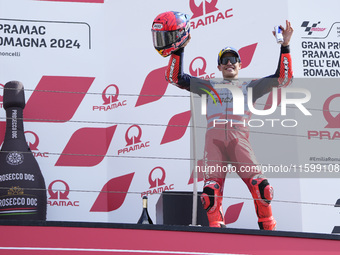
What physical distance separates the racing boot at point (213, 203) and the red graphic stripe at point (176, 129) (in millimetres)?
1054

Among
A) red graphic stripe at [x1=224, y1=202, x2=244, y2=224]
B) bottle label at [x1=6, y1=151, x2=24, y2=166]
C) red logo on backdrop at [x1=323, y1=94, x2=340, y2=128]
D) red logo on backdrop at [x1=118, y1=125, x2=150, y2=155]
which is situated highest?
red logo on backdrop at [x1=323, y1=94, x2=340, y2=128]

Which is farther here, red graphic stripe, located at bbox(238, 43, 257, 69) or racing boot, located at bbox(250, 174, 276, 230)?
red graphic stripe, located at bbox(238, 43, 257, 69)

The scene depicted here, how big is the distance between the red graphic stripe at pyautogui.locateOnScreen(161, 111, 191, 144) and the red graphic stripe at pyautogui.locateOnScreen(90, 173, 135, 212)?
0.27 metres

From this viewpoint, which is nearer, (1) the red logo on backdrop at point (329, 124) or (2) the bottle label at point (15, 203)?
(2) the bottle label at point (15, 203)

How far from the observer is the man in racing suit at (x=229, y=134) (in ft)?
8.21

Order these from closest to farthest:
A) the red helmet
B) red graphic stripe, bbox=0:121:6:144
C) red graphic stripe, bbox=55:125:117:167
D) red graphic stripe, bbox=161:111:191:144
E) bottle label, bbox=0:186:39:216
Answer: the red helmet → bottle label, bbox=0:186:39:216 → red graphic stripe, bbox=0:121:6:144 → red graphic stripe, bbox=55:125:117:167 → red graphic stripe, bbox=161:111:191:144

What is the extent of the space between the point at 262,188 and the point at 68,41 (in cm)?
153

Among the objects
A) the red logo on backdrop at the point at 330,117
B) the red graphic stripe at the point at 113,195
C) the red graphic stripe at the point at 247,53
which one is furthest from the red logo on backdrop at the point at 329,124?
the red graphic stripe at the point at 113,195

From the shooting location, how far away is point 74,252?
82.4 inches

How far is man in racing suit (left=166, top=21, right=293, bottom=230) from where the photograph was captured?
250cm

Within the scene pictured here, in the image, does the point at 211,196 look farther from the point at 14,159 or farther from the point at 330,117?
the point at 330,117

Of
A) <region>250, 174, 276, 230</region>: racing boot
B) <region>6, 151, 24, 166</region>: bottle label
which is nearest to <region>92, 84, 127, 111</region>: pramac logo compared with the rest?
<region>6, 151, 24, 166</region>: bottle label

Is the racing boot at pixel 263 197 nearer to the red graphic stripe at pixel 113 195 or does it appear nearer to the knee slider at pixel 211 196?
the knee slider at pixel 211 196

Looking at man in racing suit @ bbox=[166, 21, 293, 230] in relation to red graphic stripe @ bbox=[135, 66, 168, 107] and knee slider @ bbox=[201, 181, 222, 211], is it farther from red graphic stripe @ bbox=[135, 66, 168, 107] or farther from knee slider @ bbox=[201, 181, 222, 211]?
red graphic stripe @ bbox=[135, 66, 168, 107]
